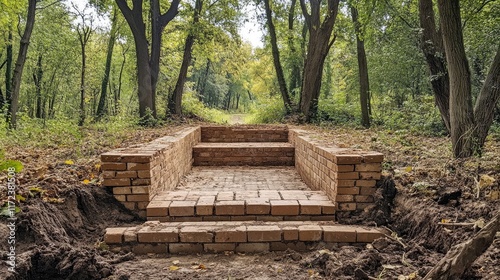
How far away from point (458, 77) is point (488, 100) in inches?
19.3

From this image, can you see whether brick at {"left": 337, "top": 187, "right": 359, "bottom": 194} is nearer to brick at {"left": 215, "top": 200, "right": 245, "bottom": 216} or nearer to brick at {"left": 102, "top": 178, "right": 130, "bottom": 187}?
brick at {"left": 215, "top": 200, "right": 245, "bottom": 216}

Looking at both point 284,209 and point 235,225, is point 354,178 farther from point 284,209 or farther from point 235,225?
point 235,225

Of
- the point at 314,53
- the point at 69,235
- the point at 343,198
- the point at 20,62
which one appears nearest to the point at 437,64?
the point at 343,198

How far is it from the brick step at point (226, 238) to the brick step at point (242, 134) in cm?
535

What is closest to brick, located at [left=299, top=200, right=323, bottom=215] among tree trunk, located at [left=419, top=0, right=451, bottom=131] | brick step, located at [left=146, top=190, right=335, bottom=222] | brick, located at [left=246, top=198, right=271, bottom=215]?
brick step, located at [left=146, top=190, right=335, bottom=222]

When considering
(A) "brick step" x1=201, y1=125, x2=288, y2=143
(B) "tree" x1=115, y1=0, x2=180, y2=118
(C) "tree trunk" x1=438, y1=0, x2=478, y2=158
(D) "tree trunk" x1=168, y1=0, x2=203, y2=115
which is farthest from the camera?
(D) "tree trunk" x1=168, y1=0, x2=203, y2=115

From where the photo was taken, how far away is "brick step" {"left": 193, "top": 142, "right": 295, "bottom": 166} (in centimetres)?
686

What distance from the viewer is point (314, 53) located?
36.4 ft

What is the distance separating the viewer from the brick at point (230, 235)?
2.95 m

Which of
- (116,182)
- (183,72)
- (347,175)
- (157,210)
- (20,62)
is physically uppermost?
(183,72)

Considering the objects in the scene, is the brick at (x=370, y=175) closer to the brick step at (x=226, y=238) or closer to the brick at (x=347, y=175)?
the brick at (x=347, y=175)

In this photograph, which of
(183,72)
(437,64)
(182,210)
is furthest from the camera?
(183,72)

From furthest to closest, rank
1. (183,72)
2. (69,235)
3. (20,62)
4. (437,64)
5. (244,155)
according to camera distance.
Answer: (183,72), (20,62), (244,155), (437,64), (69,235)

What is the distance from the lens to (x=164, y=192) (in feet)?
13.2
